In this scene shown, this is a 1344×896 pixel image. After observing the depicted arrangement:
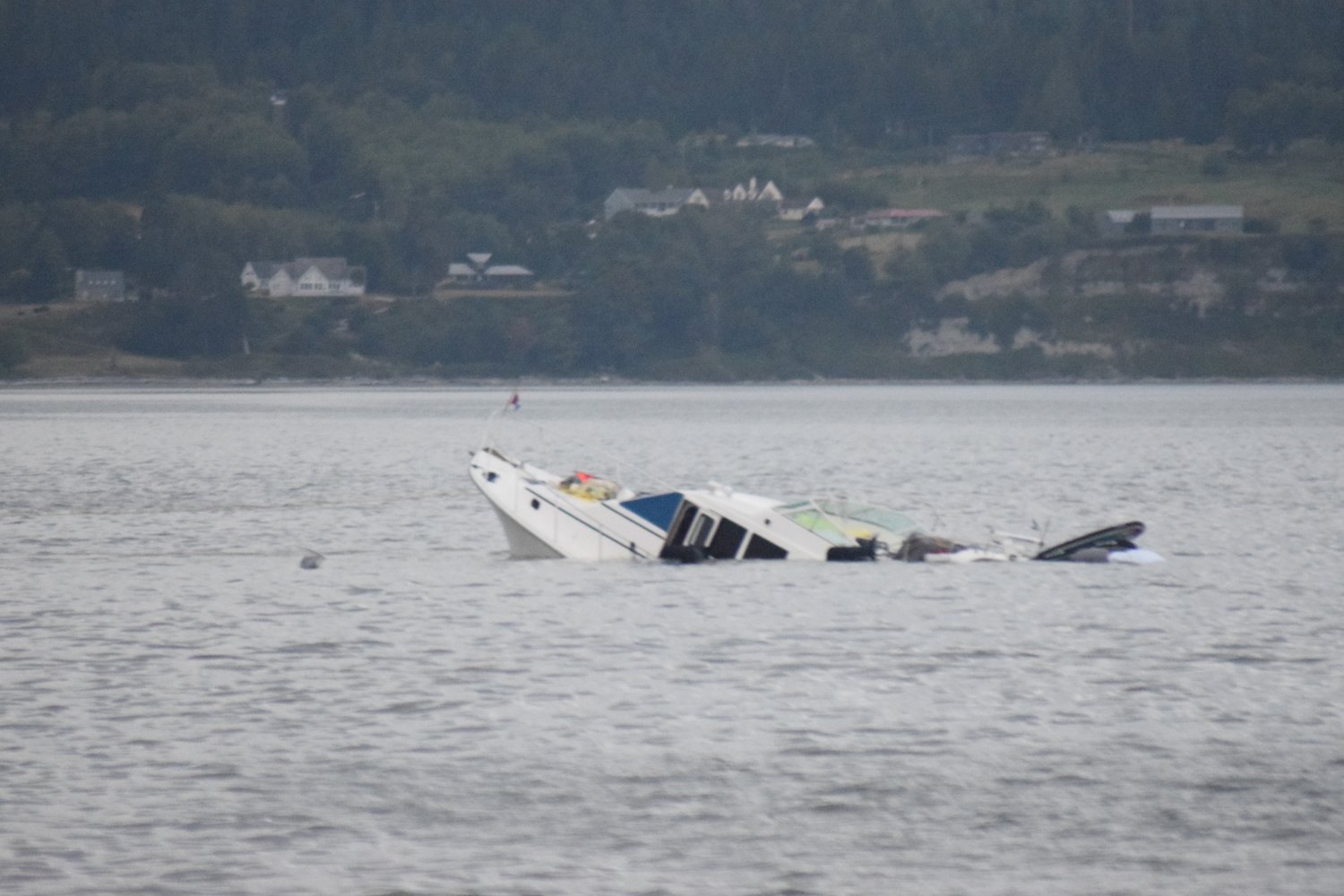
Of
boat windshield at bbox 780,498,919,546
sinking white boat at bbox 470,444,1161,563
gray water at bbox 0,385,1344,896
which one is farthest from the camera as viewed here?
boat windshield at bbox 780,498,919,546

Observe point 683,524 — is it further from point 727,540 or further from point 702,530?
point 727,540

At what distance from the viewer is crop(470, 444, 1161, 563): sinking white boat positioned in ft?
158

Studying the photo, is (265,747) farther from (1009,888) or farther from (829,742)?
(1009,888)

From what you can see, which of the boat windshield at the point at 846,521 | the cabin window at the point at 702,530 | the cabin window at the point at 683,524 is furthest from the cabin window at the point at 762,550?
the cabin window at the point at 683,524

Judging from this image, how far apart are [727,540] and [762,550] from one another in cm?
88

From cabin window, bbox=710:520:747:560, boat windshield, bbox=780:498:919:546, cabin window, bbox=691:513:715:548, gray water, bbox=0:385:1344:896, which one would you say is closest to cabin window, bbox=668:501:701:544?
cabin window, bbox=691:513:715:548

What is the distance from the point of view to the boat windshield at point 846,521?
48.7 metres

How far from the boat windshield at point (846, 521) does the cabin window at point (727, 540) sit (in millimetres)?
1216

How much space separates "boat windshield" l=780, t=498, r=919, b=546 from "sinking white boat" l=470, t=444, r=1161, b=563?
0.03 m

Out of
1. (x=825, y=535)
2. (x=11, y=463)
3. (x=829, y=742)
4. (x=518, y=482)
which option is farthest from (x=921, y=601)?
(x=11, y=463)

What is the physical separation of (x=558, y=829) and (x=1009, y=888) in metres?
5.13

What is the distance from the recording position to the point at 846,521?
163 ft

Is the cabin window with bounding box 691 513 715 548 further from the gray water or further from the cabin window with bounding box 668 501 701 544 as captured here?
the gray water

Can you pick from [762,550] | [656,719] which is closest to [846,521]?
[762,550]
